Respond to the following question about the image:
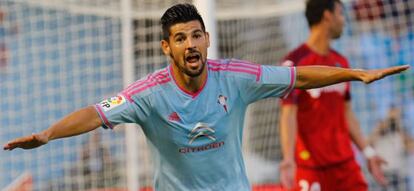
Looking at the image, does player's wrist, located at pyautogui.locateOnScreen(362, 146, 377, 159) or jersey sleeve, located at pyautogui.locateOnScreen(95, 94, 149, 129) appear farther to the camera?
player's wrist, located at pyautogui.locateOnScreen(362, 146, 377, 159)

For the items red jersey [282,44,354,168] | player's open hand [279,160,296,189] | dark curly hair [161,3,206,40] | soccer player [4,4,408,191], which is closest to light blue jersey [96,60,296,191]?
soccer player [4,4,408,191]

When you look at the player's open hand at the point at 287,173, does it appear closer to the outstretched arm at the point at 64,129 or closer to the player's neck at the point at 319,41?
the player's neck at the point at 319,41

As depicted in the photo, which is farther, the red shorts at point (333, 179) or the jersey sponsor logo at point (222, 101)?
the red shorts at point (333, 179)

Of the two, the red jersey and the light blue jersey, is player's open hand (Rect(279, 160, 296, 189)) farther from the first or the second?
the light blue jersey

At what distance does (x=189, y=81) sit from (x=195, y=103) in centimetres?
13

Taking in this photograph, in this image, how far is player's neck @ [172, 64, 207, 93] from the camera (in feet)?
18.2

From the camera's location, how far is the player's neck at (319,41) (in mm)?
8102

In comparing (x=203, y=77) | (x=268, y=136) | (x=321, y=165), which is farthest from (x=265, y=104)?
A: (x=203, y=77)

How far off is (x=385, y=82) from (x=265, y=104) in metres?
1.36

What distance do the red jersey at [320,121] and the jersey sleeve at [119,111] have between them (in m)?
2.65

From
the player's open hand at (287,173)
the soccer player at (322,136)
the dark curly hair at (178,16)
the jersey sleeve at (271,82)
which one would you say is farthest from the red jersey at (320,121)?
the dark curly hair at (178,16)

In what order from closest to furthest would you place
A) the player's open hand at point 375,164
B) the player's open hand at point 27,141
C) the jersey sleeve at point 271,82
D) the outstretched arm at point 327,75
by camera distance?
the player's open hand at point 27,141, the outstretched arm at point 327,75, the jersey sleeve at point 271,82, the player's open hand at point 375,164

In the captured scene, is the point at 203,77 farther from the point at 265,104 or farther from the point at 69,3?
the point at 265,104

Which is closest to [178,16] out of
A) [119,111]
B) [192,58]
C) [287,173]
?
[192,58]
